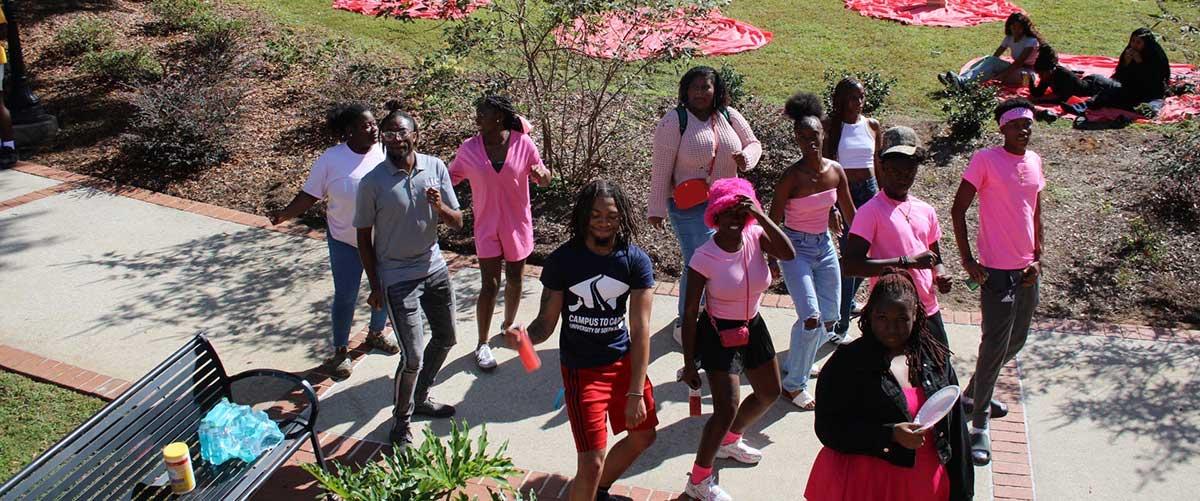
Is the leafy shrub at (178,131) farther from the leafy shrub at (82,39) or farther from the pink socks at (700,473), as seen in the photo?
the pink socks at (700,473)

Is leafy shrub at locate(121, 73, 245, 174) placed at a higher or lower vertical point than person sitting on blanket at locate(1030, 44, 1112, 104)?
lower

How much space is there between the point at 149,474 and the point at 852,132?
432 cm

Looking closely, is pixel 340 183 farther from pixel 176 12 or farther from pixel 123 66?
pixel 176 12

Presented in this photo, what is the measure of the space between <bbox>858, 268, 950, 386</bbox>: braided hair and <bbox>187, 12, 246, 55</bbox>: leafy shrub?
9814 millimetres

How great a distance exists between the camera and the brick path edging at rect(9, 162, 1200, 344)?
6543 millimetres

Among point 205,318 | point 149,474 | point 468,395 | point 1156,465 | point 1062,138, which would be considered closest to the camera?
point 149,474

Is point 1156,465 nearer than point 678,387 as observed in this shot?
Yes

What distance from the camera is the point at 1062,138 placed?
31.2 ft

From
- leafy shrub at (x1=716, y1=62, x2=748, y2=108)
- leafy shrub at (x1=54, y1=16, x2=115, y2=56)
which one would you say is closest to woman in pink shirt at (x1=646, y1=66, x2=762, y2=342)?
leafy shrub at (x1=716, y1=62, x2=748, y2=108)

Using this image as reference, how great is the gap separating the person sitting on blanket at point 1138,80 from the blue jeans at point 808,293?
575cm

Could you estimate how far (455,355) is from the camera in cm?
647

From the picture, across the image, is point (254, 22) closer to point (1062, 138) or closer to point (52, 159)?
point (52, 159)

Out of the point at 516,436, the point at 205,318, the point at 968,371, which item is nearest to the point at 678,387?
the point at 516,436

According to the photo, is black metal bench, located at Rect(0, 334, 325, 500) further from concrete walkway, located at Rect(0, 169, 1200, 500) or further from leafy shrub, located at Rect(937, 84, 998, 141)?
leafy shrub, located at Rect(937, 84, 998, 141)
